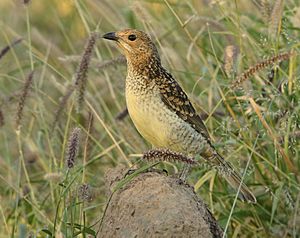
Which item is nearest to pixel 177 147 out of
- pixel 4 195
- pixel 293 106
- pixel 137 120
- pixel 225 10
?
pixel 137 120

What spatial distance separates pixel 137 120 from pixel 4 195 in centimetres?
173

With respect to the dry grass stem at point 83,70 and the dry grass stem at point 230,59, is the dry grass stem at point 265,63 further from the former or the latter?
the dry grass stem at point 83,70

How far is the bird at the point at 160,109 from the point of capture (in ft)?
18.8

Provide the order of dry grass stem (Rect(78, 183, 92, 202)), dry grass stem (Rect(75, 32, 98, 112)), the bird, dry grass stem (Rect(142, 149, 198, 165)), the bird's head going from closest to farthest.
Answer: dry grass stem (Rect(142, 149, 198, 165)) → dry grass stem (Rect(78, 183, 92, 202)) → dry grass stem (Rect(75, 32, 98, 112)) → the bird → the bird's head

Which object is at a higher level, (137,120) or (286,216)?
(137,120)

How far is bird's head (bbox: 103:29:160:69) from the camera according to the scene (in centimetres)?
605

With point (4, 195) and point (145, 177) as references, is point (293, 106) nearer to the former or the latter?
point (145, 177)

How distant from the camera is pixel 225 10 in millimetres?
6570

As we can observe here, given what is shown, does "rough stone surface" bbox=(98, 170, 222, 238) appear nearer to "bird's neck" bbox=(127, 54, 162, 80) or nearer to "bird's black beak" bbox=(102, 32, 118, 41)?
"bird's neck" bbox=(127, 54, 162, 80)

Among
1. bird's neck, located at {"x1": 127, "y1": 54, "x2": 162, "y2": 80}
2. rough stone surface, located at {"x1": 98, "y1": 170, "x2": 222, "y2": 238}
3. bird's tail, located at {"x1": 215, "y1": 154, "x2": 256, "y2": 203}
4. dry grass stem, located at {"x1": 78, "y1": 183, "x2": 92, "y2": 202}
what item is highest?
bird's neck, located at {"x1": 127, "y1": 54, "x2": 162, "y2": 80}

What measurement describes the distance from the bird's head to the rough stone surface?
1.27 metres

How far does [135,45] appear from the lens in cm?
609

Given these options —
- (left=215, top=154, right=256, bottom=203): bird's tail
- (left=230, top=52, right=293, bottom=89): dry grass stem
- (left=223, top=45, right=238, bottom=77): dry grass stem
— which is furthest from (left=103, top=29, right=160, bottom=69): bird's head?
(left=230, top=52, right=293, bottom=89): dry grass stem

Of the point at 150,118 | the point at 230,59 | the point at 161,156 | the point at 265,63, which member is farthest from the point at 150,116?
the point at 161,156
